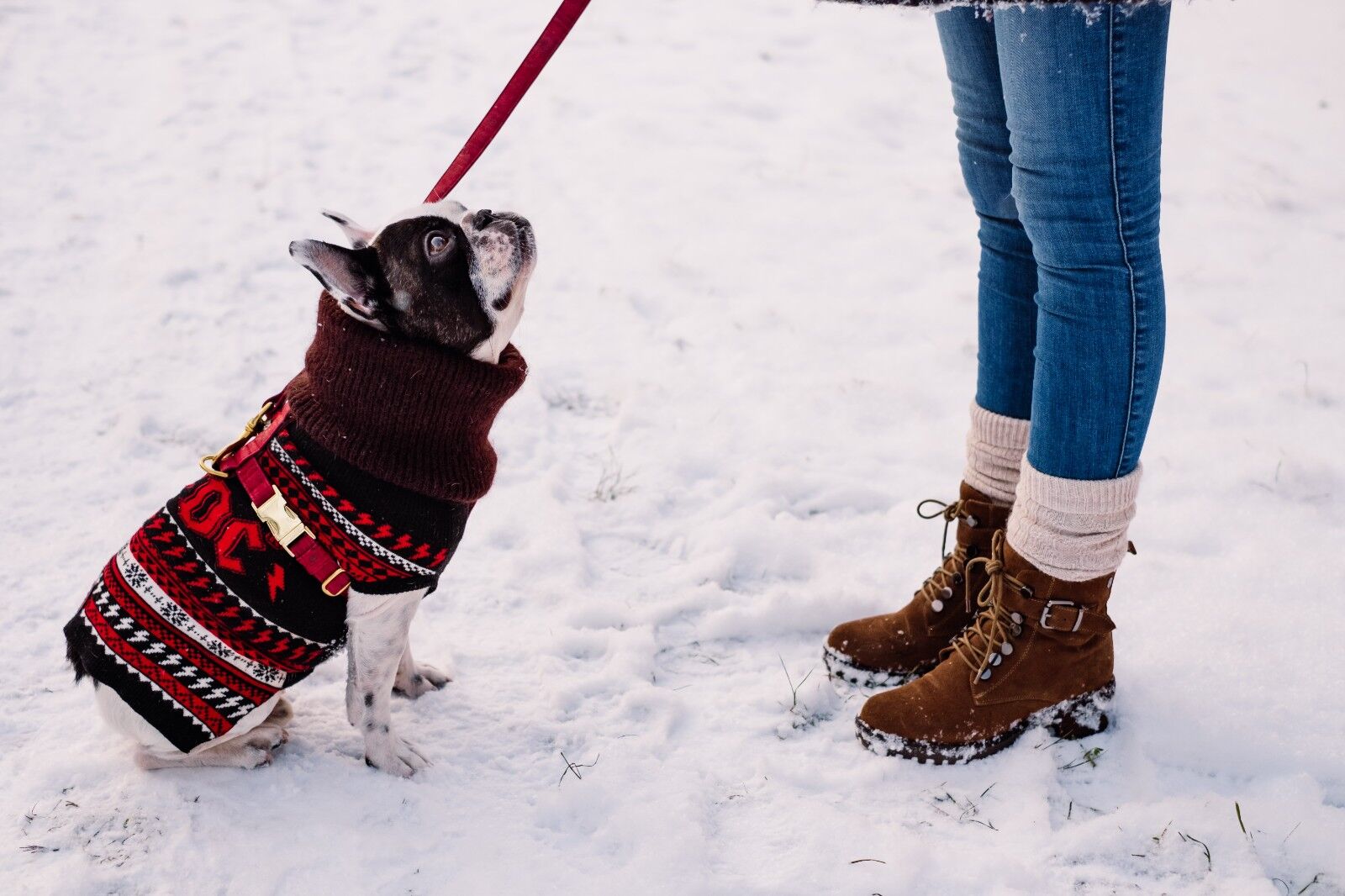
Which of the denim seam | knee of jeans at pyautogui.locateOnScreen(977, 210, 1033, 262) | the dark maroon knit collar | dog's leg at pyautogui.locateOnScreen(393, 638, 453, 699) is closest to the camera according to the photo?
the denim seam

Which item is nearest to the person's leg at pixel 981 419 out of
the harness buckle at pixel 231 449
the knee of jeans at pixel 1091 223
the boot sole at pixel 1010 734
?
the boot sole at pixel 1010 734

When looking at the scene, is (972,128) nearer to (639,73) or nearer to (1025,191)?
(1025,191)

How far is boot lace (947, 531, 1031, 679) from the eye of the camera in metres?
2.34

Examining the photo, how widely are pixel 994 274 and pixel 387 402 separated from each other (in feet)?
4.66

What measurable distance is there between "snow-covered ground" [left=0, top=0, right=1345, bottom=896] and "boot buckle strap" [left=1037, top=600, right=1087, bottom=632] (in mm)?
279

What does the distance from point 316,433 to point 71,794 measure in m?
0.94

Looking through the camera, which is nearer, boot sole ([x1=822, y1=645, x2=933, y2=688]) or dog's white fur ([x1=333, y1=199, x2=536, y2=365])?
dog's white fur ([x1=333, y1=199, x2=536, y2=365])

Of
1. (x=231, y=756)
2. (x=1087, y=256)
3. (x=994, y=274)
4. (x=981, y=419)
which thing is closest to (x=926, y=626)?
(x=981, y=419)

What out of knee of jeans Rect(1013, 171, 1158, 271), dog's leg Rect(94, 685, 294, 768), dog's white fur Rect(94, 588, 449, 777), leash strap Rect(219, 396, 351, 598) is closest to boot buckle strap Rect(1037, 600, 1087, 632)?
Answer: knee of jeans Rect(1013, 171, 1158, 271)

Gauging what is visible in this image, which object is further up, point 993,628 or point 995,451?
point 995,451

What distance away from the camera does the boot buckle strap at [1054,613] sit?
7.48 ft

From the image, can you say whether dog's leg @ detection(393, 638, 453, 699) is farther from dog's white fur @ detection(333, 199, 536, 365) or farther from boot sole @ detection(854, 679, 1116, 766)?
boot sole @ detection(854, 679, 1116, 766)

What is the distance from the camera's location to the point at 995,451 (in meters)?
2.57

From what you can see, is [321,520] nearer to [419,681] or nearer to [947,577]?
[419,681]
